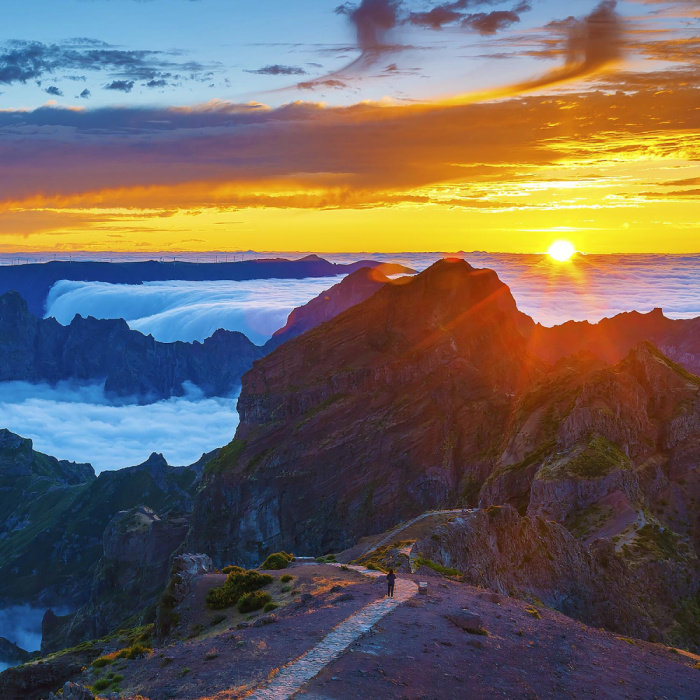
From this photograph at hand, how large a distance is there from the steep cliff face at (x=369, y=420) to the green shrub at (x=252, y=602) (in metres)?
80.2

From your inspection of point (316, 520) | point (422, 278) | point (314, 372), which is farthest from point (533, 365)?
point (316, 520)

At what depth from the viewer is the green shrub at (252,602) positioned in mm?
47344

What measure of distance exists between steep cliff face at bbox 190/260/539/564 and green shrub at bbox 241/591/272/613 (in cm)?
8021

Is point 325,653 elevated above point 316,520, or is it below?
above

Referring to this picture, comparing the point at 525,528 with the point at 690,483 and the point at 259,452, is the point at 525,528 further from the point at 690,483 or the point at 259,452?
the point at 259,452

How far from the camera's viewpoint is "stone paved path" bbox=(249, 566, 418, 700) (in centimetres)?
3054

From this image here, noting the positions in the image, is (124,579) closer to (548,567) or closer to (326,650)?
(548,567)

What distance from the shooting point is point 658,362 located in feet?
362

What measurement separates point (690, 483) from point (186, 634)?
74.8 metres

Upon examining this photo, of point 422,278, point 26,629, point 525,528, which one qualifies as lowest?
point 26,629

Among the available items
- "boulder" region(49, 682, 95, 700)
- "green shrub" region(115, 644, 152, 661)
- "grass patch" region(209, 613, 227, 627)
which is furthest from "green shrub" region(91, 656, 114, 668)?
"boulder" region(49, 682, 95, 700)

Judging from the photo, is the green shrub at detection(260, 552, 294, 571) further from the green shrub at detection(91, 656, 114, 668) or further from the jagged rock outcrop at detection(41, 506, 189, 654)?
the jagged rock outcrop at detection(41, 506, 189, 654)

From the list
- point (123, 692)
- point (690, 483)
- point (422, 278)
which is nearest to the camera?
point (123, 692)

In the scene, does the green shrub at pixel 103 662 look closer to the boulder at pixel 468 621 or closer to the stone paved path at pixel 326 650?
the stone paved path at pixel 326 650
